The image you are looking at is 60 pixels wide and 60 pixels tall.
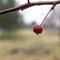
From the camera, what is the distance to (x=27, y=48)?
10383 millimetres

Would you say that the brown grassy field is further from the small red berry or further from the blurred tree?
the small red berry

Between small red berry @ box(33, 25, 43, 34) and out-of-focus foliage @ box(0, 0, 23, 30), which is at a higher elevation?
small red berry @ box(33, 25, 43, 34)

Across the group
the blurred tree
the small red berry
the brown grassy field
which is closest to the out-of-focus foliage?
the blurred tree

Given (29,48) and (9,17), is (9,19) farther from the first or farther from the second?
(29,48)

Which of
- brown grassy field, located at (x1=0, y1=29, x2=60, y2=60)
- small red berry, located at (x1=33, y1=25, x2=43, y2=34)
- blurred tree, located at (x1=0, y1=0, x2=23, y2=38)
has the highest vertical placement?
small red berry, located at (x1=33, y1=25, x2=43, y2=34)

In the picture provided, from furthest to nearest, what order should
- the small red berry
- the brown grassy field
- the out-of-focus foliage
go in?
the out-of-focus foliage → the brown grassy field → the small red berry

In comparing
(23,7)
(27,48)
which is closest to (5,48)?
(27,48)

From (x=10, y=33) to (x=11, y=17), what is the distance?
3.92 ft

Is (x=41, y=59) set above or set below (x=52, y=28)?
above

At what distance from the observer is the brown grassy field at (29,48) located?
28.8ft

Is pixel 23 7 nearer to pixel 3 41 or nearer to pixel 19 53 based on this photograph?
pixel 19 53

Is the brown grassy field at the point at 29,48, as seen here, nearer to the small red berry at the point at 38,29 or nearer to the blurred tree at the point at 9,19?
the blurred tree at the point at 9,19

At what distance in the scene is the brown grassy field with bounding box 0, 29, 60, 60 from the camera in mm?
8772

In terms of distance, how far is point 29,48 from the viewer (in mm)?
10461
